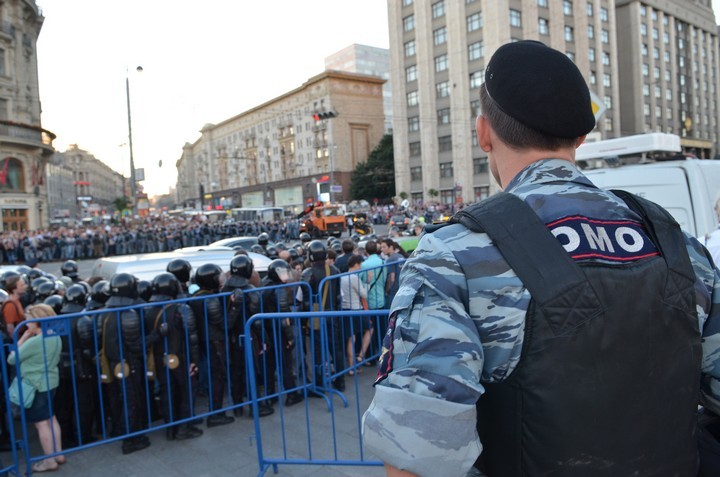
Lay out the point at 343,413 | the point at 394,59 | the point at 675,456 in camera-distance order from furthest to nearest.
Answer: the point at 394,59 < the point at 343,413 < the point at 675,456

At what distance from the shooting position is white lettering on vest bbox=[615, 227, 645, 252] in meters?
1.26

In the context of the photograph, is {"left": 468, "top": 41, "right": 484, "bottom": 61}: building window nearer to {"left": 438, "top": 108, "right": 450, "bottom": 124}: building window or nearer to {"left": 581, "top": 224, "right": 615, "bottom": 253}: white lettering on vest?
{"left": 438, "top": 108, "right": 450, "bottom": 124}: building window

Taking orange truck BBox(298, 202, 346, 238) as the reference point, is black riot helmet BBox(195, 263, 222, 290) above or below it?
below

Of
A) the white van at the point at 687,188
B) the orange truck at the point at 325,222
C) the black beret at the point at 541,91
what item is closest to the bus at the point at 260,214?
the orange truck at the point at 325,222

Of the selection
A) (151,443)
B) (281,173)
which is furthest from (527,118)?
(281,173)

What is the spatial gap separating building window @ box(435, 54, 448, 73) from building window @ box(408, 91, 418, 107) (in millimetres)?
4019

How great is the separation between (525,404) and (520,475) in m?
0.19

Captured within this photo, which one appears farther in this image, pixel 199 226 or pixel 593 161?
pixel 199 226

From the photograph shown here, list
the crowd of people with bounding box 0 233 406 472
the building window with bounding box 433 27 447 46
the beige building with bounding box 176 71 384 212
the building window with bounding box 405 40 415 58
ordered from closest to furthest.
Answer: the crowd of people with bounding box 0 233 406 472 < the building window with bounding box 433 27 447 46 < the building window with bounding box 405 40 415 58 < the beige building with bounding box 176 71 384 212

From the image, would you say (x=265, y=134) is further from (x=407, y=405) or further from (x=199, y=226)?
(x=407, y=405)

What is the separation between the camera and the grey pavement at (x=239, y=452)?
450 centimetres

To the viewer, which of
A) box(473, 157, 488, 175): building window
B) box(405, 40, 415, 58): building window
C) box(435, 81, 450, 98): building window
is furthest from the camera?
box(405, 40, 415, 58): building window

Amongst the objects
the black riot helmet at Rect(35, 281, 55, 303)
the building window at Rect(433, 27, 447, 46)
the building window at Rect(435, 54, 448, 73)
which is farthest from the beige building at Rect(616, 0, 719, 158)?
the black riot helmet at Rect(35, 281, 55, 303)

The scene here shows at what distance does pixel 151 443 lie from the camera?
17.4 ft
